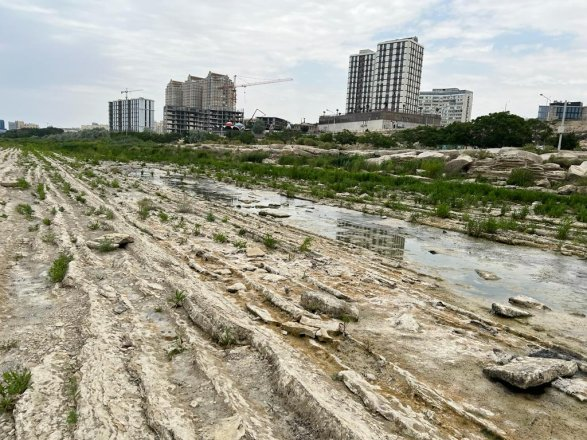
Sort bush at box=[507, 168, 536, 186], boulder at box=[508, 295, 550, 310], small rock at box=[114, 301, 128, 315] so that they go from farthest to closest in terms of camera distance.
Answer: bush at box=[507, 168, 536, 186] → boulder at box=[508, 295, 550, 310] → small rock at box=[114, 301, 128, 315]

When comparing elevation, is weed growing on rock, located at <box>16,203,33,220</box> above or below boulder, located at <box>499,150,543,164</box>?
below

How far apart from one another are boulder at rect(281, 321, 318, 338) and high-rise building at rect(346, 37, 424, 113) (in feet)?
416

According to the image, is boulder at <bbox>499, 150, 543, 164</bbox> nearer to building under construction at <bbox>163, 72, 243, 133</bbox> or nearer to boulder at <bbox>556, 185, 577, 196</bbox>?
boulder at <bbox>556, 185, 577, 196</bbox>

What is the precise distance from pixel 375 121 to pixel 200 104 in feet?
283

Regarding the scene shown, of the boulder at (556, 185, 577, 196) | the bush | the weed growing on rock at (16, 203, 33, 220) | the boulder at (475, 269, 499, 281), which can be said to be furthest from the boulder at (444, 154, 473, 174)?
the weed growing on rock at (16, 203, 33, 220)

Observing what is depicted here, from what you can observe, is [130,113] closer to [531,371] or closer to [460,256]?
[460,256]

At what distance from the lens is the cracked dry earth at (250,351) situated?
11.4 ft

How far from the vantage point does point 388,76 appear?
132m

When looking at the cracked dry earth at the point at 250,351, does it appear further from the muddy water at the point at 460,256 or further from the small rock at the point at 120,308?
the muddy water at the point at 460,256

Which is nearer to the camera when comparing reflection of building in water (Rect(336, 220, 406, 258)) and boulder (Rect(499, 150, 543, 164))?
reflection of building in water (Rect(336, 220, 406, 258))

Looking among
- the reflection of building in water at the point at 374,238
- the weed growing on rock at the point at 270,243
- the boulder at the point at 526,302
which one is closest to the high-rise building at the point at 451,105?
the reflection of building in water at the point at 374,238

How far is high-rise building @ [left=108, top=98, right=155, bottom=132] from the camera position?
17425cm

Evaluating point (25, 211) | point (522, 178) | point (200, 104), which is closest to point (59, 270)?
point (25, 211)

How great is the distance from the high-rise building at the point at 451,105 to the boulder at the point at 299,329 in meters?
165
